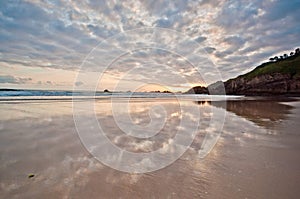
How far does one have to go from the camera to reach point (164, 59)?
14508mm

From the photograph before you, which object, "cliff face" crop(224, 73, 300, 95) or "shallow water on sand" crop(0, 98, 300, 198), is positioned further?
"cliff face" crop(224, 73, 300, 95)

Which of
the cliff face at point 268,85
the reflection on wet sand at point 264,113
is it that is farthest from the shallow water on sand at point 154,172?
the cliff face at point 268,85

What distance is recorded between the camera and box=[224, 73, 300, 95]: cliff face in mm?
47831

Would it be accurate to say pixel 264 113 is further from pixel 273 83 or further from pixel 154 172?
pixel 273 83

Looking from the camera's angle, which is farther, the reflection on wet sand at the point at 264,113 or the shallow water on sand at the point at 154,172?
the reflection on wet sand at the point at 264,113

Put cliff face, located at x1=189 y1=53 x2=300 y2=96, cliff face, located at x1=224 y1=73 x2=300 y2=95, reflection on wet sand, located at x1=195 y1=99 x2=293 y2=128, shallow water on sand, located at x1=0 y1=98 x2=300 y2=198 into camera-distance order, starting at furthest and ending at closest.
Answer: cliff face, located at x1=189 y1=53 x2=300 y2=96 < cliff face, located at x1=224 y1=73 x2=300 y2=95 < reflection on wet sand, located at x1=195 y1=99 x2=293 y2=128 < shallow water on sand, located at x1=0 y1=98 x2=300 y2=198

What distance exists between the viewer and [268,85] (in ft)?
179

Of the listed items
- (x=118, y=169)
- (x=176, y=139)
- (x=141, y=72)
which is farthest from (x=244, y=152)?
(x=141, y=72)

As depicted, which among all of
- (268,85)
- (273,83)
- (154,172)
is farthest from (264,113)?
(268,85)

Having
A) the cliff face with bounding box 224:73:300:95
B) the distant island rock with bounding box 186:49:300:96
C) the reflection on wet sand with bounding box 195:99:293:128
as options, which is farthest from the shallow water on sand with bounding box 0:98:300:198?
the cliff face with bounding box 224:73:300:95

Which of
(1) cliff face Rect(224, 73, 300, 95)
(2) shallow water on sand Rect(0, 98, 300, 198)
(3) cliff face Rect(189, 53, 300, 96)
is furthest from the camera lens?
(3) cliff face Rect(189, 53, 300, 96)

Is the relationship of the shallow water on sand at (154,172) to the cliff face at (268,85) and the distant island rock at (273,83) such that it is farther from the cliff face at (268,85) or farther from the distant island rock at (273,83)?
the cliff face at (268,85)

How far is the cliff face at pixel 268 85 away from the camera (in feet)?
157

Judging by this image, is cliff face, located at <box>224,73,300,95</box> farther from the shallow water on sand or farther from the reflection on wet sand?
the shallow water on sand
